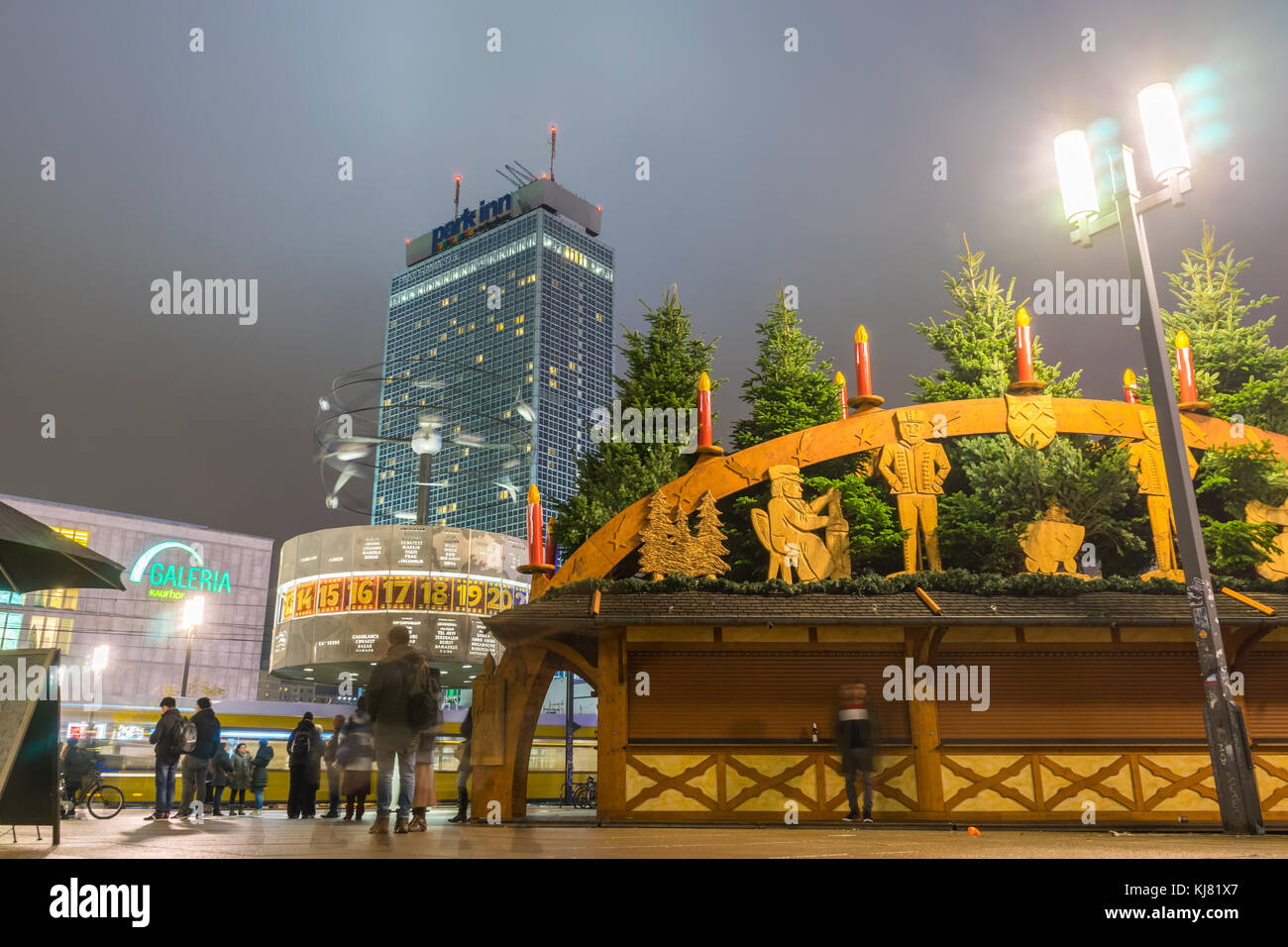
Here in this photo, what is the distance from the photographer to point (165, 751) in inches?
564

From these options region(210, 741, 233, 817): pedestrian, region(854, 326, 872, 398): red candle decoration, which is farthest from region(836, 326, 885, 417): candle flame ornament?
region(210, 741, 233, 817): pedestrian

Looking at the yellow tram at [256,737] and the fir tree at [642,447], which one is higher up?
the fir tree at [642,447]

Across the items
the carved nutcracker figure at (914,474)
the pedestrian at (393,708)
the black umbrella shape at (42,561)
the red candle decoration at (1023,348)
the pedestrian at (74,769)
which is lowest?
the pedestrian at (74,769)

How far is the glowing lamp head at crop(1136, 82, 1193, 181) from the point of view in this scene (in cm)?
1121

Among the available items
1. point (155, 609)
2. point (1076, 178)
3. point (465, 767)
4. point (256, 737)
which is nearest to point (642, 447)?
point (465, 767)

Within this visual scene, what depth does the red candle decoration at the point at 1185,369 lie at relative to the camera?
16.8m

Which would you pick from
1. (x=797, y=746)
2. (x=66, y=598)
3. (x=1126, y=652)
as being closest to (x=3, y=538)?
(x=797, y=746)

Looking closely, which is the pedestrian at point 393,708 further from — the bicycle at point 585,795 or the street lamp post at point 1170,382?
the bicycle at point 585,795

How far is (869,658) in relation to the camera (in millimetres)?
14312

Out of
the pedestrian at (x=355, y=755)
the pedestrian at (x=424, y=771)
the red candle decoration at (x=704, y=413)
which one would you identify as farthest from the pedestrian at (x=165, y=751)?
the red candle decoration at (x=704, y=413)

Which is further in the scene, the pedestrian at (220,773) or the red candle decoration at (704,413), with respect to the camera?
the pedestrian at (220,773)

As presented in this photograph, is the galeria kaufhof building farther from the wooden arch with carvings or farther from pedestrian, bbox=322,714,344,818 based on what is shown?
the wooden arch with carvings

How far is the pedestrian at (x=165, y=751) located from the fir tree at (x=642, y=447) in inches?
435

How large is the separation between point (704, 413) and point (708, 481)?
4.87 ft
